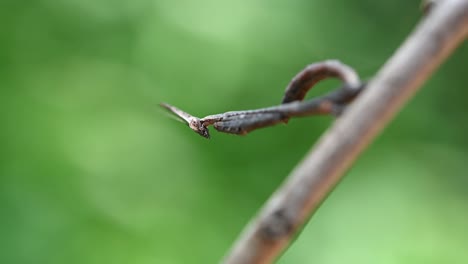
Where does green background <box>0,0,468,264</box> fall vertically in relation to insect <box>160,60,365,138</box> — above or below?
above

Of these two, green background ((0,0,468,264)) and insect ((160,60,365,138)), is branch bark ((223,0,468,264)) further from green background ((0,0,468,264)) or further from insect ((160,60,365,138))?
green background ((0,0,468,264))

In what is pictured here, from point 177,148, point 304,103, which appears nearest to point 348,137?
point 304,103

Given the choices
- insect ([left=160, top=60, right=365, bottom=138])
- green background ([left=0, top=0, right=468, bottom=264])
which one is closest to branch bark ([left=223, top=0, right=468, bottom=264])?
insect ([left=160, top=60, right=365, bottom=138])

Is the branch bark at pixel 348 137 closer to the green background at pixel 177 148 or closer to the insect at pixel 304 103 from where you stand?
the insect at pixel 304 103

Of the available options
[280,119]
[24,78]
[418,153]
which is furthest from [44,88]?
[280,119]

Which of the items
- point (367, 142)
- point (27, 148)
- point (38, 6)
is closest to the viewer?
point (367, 142)

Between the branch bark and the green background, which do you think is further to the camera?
the green background

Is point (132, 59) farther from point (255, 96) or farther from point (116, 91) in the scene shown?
point (255, 96)

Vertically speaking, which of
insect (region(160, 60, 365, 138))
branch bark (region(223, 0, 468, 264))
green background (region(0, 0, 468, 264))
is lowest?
branch bark (region(223, 0, 468, 264))
